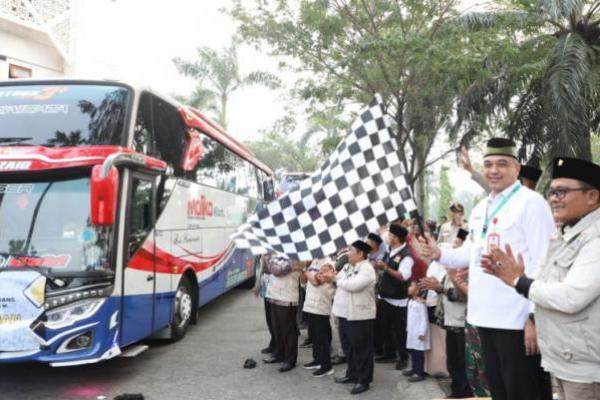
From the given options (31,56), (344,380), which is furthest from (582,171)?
(31,56)

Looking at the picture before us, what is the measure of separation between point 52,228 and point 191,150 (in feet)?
9.89

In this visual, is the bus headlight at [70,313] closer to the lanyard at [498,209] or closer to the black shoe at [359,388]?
the black shoe at [359,388]

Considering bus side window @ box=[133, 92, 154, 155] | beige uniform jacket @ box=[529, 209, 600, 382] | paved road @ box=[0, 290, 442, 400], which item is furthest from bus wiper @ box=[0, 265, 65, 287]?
beige uniform jacket @ box=[529, 209, 600, 382]

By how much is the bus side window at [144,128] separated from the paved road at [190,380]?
2658 millimetres

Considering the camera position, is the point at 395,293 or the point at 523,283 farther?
the point at 395,293

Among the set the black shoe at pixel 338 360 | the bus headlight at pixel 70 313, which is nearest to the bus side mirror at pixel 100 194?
the bus headlight at pixel 70 313

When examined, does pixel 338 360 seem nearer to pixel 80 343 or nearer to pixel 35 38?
pixel 80 343

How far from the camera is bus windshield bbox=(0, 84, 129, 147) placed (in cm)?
589

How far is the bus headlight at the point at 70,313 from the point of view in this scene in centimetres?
514

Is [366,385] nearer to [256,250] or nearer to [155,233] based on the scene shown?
[256,250]

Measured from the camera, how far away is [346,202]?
12.2ft

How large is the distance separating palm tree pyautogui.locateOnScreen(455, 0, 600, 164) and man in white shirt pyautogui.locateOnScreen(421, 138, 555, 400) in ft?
26.7

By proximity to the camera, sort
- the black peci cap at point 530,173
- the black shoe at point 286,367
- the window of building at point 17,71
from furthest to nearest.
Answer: the window of building at point 17,71, the black shoe at point 286,367, the black peci cap at point 530,173

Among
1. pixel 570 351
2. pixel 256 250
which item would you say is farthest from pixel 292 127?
pixel 570 351
